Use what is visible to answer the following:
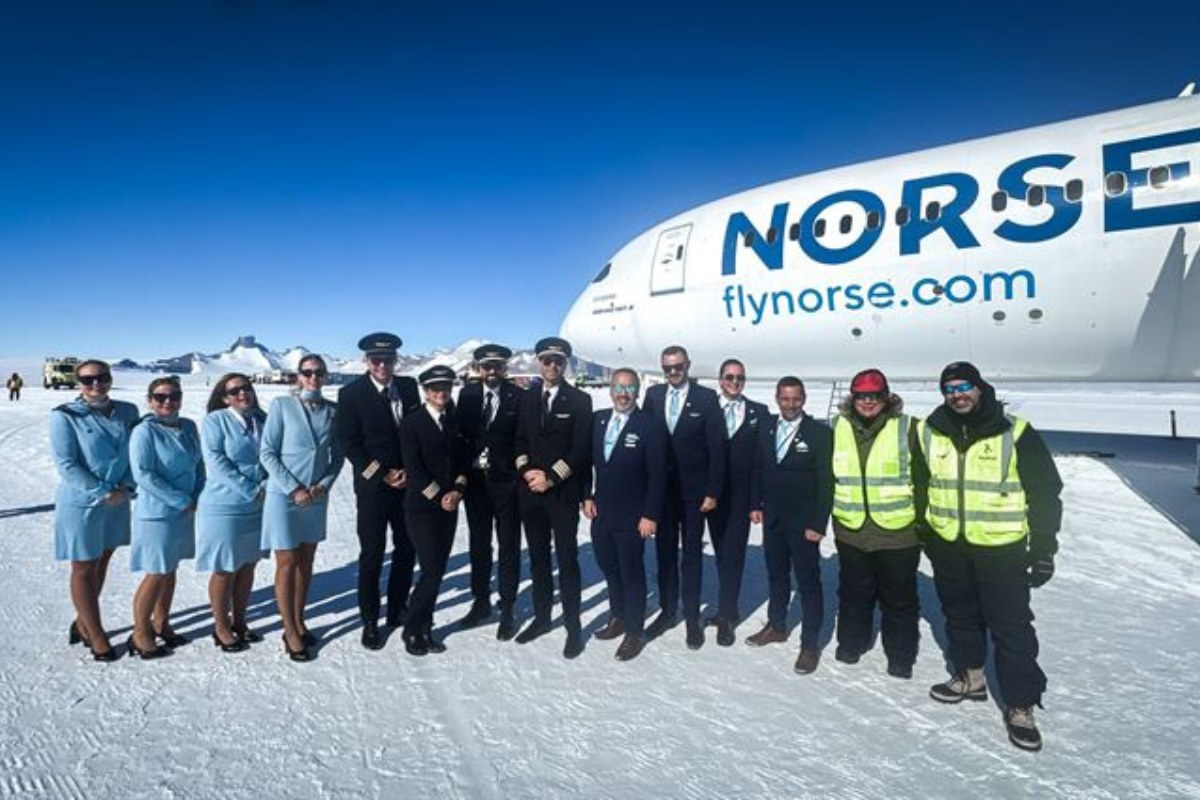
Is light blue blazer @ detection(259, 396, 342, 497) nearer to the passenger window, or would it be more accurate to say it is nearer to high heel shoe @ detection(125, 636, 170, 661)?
high heel shoe @ detection(125, 636, 170, 661)

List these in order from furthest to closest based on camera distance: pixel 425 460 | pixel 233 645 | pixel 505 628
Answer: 1. pixel 505 628
2. pixel 425 460
3. pixel 233 645

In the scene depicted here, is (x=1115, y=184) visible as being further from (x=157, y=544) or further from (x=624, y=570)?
(x=157, y=544)

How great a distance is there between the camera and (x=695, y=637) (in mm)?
4488

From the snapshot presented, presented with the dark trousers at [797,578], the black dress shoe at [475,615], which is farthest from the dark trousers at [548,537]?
the dark trousers at [797,578]

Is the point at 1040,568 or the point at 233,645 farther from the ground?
the point at 1040,568

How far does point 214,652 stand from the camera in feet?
14.1

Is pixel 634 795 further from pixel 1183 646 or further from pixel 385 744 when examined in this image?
pixel 1183 646

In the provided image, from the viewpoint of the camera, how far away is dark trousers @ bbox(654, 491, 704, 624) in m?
4.65

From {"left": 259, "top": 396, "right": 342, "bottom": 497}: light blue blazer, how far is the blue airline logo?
31.7 ft

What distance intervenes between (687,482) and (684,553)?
22.9 inches

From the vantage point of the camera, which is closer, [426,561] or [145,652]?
[145,652]

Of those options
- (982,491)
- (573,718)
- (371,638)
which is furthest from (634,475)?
(371,638)

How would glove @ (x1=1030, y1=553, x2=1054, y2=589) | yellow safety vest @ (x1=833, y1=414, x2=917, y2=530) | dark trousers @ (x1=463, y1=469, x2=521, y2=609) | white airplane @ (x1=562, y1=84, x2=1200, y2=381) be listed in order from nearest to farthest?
glove @ (x1=1030, y1=553, x2=1054, y2=589)
yellow safety vest @ (x1=833, y1=414, x2=917, y2=530)
dark trousers @ (x1=463, y1=469, x2=521, y2=609)
white airplane @ (x1=562, y1=84, x2=1200, y2=381)

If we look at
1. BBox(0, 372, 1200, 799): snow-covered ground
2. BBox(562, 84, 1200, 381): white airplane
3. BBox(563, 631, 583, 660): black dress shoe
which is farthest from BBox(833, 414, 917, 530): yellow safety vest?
BBox(562, 84, 1200, 381): white airplane
